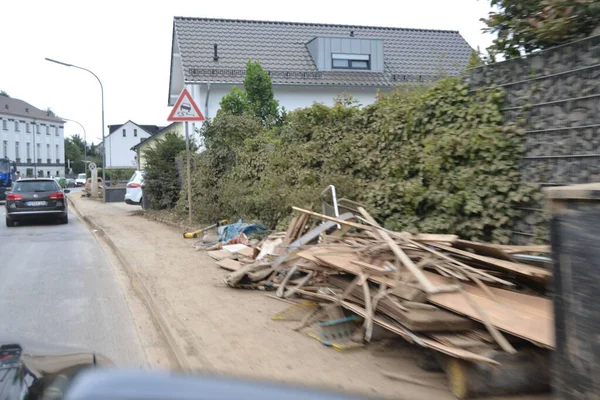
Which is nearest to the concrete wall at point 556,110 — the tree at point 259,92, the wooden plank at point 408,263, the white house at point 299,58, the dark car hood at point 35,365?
the wooden plank at point 408,263

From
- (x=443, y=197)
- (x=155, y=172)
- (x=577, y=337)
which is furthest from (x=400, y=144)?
(x=155, y=172)

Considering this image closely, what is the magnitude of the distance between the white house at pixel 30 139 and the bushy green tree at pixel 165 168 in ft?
239

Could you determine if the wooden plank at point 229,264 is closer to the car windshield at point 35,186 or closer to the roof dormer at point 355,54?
the car windshield at point 35,186

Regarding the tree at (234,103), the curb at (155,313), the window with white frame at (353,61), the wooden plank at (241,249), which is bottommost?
the curb at (155,313)

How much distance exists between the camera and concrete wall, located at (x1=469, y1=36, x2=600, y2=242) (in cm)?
591

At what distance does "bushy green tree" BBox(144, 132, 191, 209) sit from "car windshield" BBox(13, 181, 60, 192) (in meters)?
3.40

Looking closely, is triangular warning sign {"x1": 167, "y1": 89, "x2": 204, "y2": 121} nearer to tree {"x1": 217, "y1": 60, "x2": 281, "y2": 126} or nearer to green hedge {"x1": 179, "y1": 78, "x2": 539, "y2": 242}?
green hedge {"x1": 179, "y1": 78, "x2": 539, "y2": 242}

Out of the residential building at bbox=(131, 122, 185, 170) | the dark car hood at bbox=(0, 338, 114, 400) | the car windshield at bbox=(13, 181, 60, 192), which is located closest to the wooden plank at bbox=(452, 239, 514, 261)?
the dark car hood at bbox=(0, 338, 114, 400)

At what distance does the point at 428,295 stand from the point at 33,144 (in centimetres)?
10216

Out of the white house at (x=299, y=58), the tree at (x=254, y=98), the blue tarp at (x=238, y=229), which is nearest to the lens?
the blue tarp at (x=238, y=229)

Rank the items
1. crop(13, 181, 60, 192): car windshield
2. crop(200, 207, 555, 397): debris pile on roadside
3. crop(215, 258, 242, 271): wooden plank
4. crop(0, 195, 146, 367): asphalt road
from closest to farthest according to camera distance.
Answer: crop(200, 207, 555, 397): debris pile on roadside < crop(0, 195, 146, 367): asphalt road < crop(215, 258, 242, 271): wooden plank < crop(13, 181, 60, 192): car windshield

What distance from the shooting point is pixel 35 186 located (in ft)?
67.2

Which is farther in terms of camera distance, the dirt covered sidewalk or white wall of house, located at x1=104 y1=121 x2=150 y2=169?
white wall of house, located at x1=104 y1=121 x2=150 y2=169

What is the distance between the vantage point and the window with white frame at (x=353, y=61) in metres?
30.7
